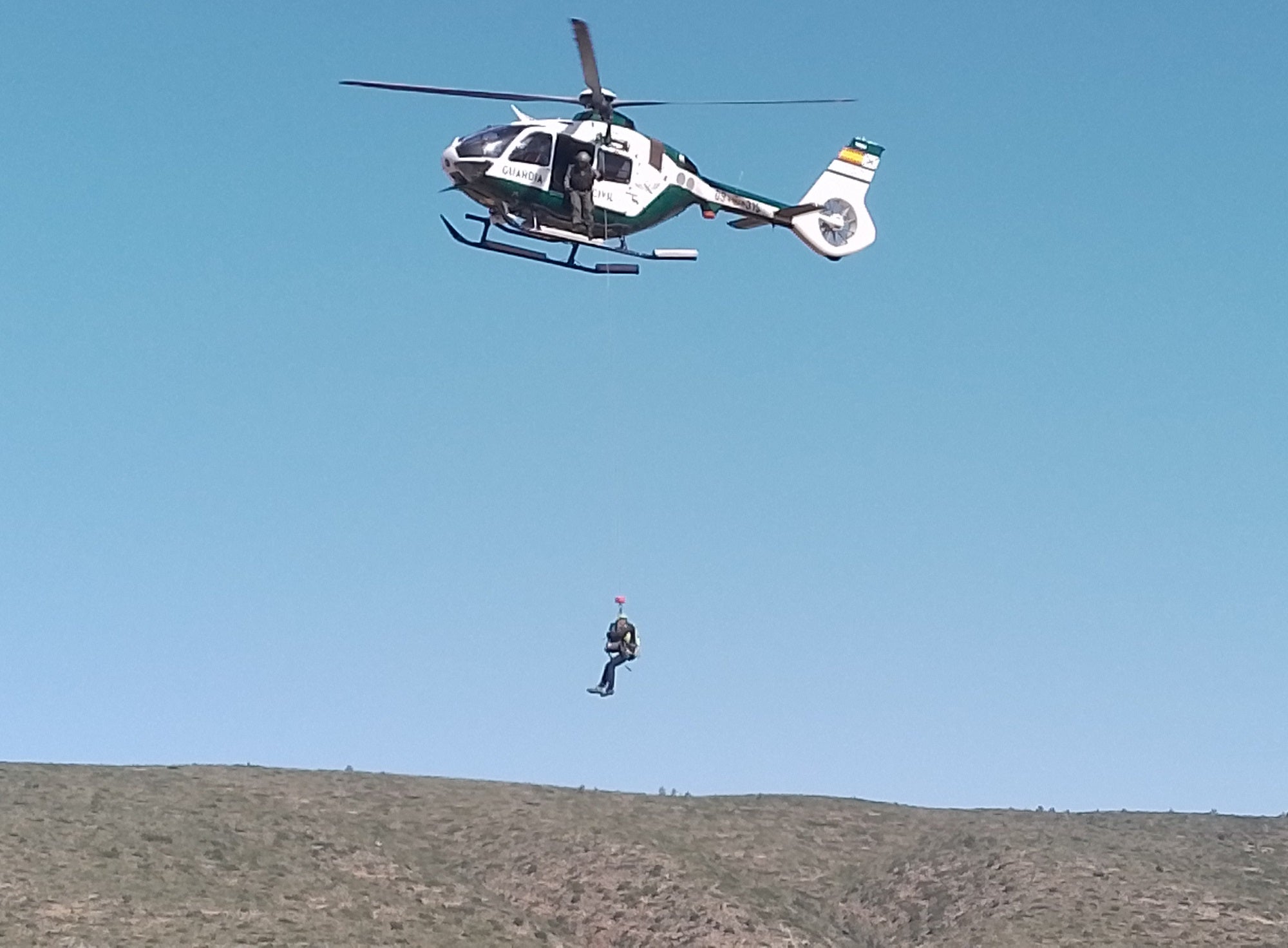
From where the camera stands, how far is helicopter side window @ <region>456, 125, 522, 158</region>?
43.5m

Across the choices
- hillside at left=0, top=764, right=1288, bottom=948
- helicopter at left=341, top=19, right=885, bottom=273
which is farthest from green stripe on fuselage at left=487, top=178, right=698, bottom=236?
hillside at left=0, top=764, right=1288, bottom=948

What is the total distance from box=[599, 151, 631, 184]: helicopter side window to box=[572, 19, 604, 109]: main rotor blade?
46.6 inches

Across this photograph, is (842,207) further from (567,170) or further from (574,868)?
(574,868)

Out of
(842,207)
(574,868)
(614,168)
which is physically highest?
(842,207)

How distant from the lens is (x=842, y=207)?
51.8 m

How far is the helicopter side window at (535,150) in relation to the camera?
43500 mm

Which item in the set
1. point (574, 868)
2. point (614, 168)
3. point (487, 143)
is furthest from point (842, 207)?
point (574, 868)

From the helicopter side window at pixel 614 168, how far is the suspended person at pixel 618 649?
31.2 ft

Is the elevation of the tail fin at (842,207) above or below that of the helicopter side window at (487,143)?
above

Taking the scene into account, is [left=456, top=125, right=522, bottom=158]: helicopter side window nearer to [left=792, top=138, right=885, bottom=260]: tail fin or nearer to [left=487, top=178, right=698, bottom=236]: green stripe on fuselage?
[left=487, top=178, right=698, bottom=236]: green stripe on fuselage

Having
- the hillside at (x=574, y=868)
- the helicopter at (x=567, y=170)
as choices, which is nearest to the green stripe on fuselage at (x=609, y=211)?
the helicopter at (x=567, y=170)

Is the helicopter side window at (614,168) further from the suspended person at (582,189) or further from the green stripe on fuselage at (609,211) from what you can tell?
the green stripe on fuselage at (609,211)

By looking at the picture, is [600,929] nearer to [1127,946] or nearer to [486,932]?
[486,932]

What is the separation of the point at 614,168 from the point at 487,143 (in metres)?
2.98
